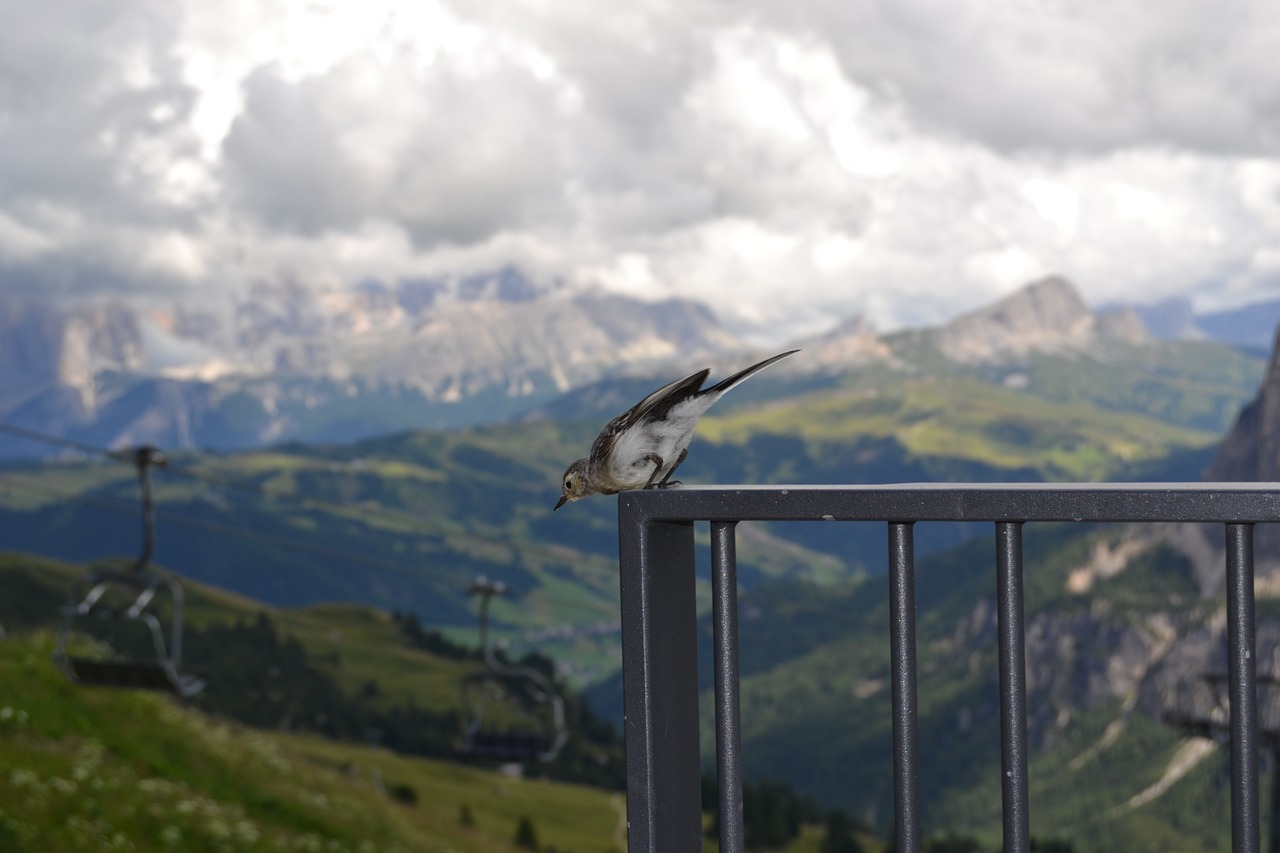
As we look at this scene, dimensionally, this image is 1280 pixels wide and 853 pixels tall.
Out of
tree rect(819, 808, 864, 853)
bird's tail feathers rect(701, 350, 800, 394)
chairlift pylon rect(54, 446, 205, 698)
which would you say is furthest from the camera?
tree rect(819, 808, 864, 853)

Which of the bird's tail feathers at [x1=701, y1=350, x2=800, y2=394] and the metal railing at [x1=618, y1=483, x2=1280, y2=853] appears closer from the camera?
the metal railing at [x1=618, y1=483, x2=1280, y2=853]

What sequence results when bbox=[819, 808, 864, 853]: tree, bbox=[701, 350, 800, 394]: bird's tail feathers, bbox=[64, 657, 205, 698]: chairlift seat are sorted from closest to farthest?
bbox=[701, 350, 800, 394]: bird's tail feathers
bbox=[64, 657, 205, 698]: chairlift seat
bbox=[819, 808, 864, 853]: tree

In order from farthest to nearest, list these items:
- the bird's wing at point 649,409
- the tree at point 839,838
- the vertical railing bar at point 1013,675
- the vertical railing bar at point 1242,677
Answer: the tree at point 839,838 → the bird's wing at point 649,409 → the vertical railing bar at point 1013,675 → the vertical railing bar at point 1242,677

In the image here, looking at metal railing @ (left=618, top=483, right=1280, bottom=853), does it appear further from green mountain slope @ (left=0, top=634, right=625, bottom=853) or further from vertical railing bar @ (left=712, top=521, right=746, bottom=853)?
green mountain slope @ (left=0, top=634, right=625, bottom=853)

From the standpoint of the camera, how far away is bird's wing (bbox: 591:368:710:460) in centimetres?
437

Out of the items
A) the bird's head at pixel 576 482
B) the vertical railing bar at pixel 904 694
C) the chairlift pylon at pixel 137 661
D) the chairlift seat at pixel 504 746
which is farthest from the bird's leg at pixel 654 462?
the chairlift seat at pixel 504 746

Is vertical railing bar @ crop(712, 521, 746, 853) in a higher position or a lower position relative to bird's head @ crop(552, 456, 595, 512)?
lower

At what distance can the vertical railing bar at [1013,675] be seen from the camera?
131 inches

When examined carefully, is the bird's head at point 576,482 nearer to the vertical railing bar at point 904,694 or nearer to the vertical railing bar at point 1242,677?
the vertical railing bar at point 904,694

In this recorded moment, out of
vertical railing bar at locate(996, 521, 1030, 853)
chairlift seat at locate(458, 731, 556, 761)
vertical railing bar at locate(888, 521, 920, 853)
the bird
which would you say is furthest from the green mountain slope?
vertical railing bar at locate(996, 521, 1030, 853)

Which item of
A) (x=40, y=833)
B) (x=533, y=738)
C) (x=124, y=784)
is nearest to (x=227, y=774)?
(x=124, y=784)

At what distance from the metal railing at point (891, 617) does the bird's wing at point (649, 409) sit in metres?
0.56

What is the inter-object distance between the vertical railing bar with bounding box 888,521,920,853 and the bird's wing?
1099mm

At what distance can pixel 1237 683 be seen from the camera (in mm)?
3133
